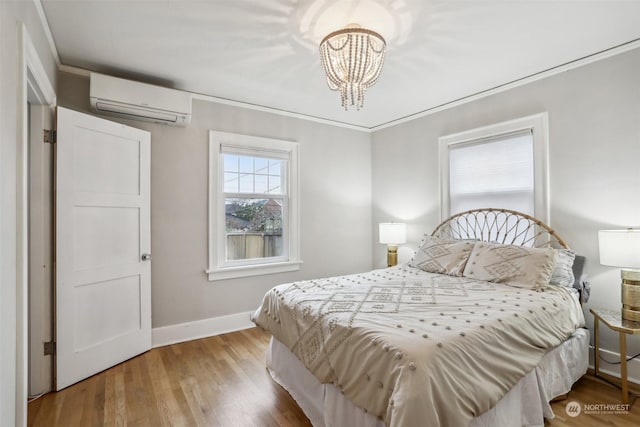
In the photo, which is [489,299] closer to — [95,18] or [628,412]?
[628,412]

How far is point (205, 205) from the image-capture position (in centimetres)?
327

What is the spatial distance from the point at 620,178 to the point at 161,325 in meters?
4.09

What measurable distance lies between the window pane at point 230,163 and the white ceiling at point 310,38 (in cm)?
70

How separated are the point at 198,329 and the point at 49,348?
47.2 inches

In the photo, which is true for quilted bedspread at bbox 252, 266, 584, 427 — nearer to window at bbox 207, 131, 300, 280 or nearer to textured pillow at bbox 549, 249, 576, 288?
textured pillow at bbox 549, 249, 576, 288

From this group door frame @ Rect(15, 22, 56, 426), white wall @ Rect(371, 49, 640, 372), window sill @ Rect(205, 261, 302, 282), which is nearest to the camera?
door frame @ Rect(15, 22, 56, 426)

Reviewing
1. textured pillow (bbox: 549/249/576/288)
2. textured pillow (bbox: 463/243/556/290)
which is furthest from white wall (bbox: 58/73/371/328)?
textured pillow (bbox: 549/249/576/288)

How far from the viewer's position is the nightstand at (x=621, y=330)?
2010 mm

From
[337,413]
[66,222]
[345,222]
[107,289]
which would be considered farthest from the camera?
[345,222]

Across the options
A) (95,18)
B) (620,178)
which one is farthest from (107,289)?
(620,178)

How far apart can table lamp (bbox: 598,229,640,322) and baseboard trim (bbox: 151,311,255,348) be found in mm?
3214

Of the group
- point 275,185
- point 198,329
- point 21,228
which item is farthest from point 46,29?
point 198,329

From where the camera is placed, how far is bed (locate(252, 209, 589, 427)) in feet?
4.31

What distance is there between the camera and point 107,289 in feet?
8.36
